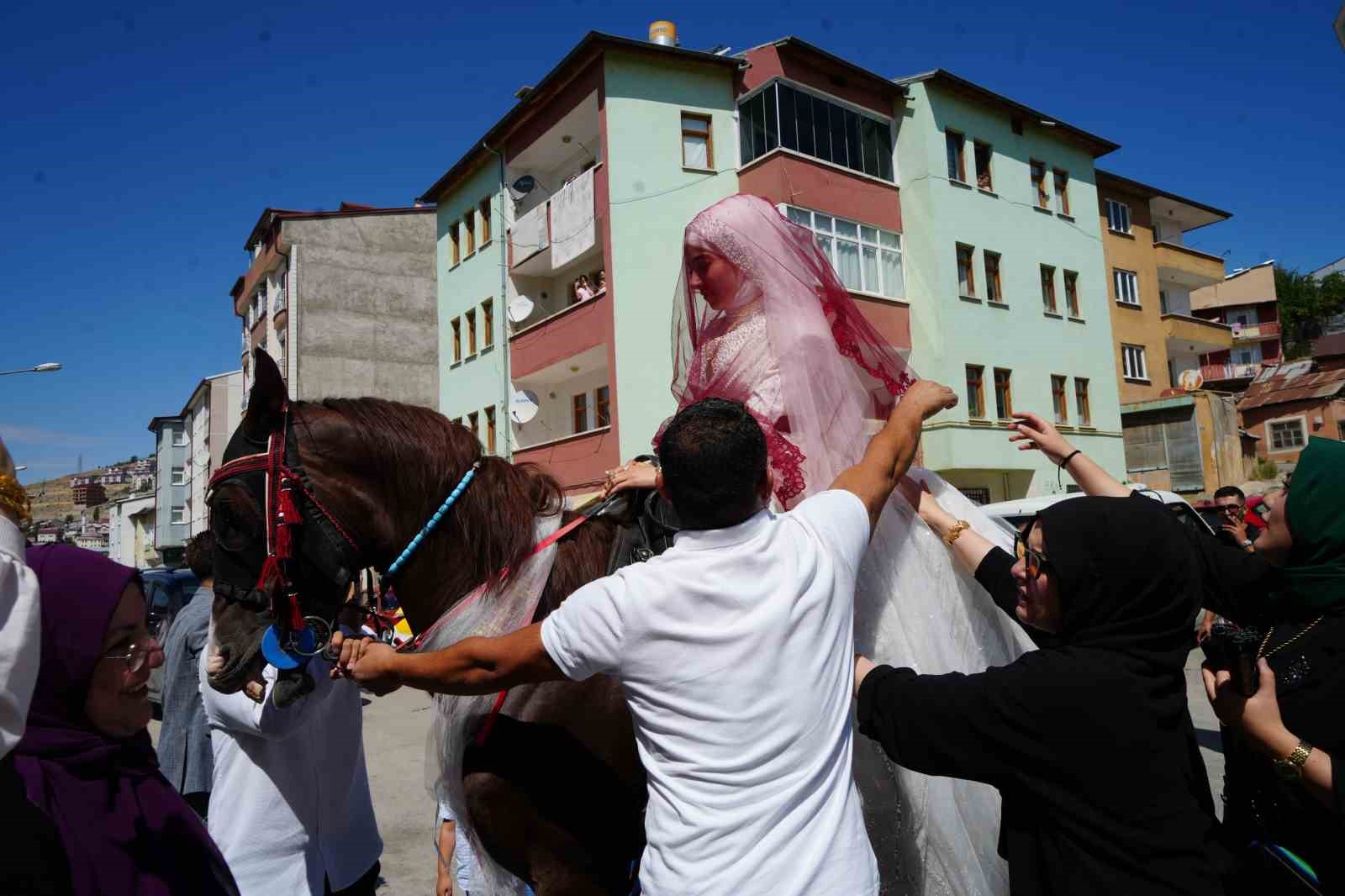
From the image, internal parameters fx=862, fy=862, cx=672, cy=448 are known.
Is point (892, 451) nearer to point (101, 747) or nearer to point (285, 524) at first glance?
point (285, 524)

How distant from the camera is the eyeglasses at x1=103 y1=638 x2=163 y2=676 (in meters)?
2.04

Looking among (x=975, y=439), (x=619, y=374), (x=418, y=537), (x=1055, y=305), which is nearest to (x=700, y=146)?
(x=619, y=374)

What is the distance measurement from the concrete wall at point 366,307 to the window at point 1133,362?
81.5ft

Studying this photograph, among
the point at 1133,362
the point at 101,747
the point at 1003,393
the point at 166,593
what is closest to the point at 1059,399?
the point at 1003,393

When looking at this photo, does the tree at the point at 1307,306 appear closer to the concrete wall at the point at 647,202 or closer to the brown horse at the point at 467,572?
the concrete wall at the point at 647,202

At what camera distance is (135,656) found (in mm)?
2090

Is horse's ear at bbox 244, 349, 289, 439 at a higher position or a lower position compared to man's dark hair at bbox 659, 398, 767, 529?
higher

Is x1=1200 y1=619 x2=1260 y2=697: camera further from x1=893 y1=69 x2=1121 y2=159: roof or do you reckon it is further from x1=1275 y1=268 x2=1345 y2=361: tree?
x1=1275 y1=268 x2=1345 y2=361: tree

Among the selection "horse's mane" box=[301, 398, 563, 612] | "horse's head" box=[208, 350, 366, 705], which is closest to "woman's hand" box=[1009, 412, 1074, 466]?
"horse's mane" box=[301, 398, 563, 612]

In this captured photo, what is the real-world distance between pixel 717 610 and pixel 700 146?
2062 centimetres

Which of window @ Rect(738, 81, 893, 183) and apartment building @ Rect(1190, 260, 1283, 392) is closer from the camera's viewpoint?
window @ Rect(738, 81, 893, 183)

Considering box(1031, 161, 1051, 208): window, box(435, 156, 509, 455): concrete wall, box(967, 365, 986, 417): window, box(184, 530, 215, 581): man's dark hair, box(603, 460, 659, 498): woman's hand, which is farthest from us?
box(1031, 161, 1051, 208): window

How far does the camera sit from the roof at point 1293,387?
4344 cm

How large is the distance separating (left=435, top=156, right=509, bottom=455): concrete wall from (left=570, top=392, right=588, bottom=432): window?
6.28ft
